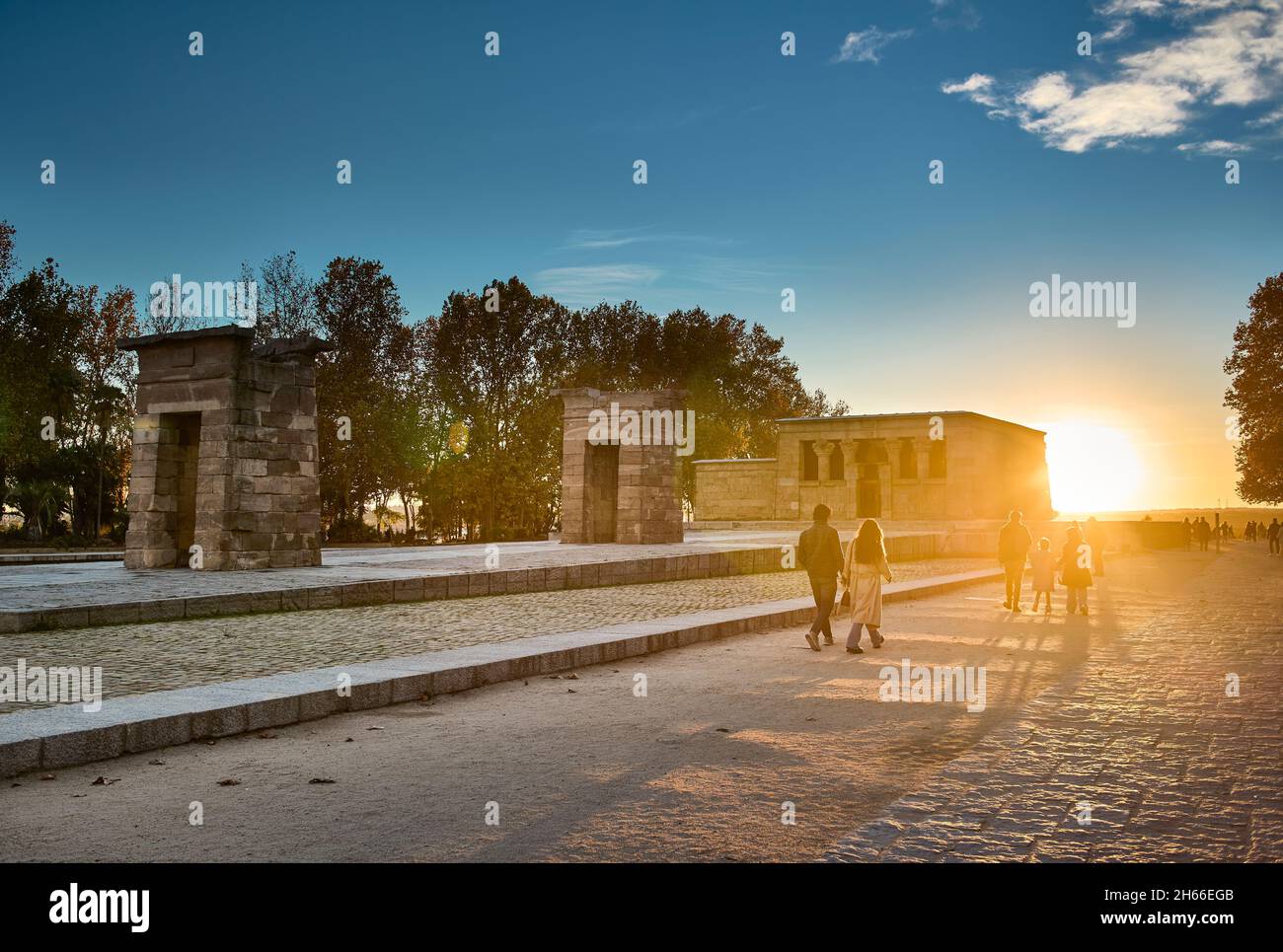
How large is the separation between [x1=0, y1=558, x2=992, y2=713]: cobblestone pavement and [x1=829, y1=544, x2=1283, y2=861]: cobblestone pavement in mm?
5799

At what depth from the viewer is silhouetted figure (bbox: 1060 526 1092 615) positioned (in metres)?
16.4

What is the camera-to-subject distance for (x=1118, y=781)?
5465 millimetres

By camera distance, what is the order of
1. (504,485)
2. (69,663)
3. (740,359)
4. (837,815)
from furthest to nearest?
(740,359) → (504,485) → (69,663) → (837,815)

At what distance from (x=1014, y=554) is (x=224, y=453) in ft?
44.1

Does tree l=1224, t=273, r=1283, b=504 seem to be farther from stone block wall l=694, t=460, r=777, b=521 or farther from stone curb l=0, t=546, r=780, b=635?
stone curb l=0, t=546, r=780, b=635

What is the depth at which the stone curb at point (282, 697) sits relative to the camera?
6062 millimetres

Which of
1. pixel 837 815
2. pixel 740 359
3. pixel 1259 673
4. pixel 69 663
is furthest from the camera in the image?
pixel 740 359

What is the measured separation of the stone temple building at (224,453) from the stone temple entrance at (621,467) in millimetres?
12393

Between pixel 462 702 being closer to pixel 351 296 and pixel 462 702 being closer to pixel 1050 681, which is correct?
pixel 1050 681

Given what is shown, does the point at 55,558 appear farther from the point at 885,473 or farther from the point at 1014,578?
the point at 885,473

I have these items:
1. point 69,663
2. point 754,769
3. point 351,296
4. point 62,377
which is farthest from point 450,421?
point 754,769

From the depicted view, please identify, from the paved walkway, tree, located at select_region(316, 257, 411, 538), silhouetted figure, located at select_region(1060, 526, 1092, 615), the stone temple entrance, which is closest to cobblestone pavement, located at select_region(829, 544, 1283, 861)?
the paved walkway

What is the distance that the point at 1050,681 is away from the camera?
9.20 metres
